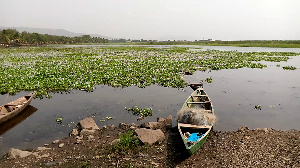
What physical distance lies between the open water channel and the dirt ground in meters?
1.39

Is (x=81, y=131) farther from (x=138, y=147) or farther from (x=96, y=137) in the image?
(x=138, y=147)

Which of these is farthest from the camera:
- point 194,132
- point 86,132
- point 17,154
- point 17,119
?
point 17,119

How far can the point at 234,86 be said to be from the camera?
21.3 m

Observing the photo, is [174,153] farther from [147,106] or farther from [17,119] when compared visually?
[17,119]

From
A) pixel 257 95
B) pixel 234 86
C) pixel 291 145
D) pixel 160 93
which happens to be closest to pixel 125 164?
pixel 291 145

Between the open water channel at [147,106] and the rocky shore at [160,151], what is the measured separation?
116cm

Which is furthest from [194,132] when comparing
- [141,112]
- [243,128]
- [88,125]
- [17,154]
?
[17,154]

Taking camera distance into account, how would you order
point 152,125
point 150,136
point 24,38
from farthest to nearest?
point 24,38, point 152,125, point 150,136

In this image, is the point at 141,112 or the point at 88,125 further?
the point at 141,112

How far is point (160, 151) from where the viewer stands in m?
9.22

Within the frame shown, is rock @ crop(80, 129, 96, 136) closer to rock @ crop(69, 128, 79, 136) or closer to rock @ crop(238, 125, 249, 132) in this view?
rock @ crop(69, 128, 79, 136)

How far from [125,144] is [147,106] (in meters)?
5.93

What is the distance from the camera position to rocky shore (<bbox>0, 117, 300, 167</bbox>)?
327 inches

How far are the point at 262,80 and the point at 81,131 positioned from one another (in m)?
20.3
